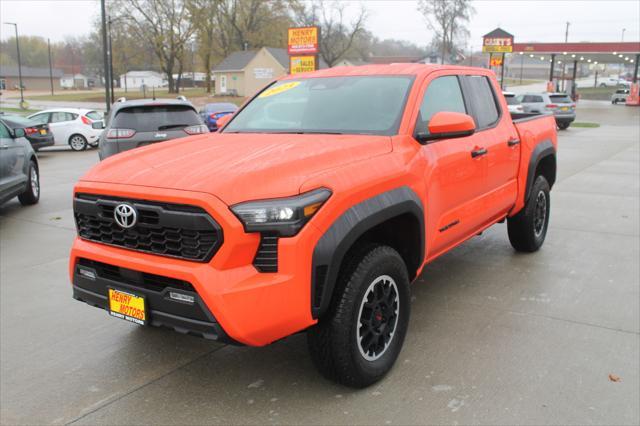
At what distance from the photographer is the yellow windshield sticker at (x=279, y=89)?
468cm

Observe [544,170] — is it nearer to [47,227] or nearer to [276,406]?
[276,406]

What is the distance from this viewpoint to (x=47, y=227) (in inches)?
307

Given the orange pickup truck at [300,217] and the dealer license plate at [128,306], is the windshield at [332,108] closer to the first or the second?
the orange pickup truck at [300,217]

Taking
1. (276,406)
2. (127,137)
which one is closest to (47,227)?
(127,137)

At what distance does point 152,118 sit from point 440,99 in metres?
6.62

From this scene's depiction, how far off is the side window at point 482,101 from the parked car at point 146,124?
5.58 metres

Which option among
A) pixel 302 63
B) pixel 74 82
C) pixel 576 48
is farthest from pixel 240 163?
pixel 74 82

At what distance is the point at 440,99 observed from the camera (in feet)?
14.4

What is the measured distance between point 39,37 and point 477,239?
17131cm

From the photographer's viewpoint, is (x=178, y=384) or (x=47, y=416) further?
(x=178, y=384)

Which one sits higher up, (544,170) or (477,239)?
(544,170)

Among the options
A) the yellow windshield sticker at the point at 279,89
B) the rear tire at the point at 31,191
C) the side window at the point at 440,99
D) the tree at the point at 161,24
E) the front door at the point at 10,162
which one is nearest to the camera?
the side window at the point at 440,99

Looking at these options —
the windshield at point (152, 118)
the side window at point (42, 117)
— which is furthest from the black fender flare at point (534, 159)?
the side window at point (42, 117)

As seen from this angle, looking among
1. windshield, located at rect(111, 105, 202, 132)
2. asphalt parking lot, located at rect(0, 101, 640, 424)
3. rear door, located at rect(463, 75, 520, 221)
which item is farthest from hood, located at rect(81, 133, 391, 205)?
windshield, located at rect(111, 105, 202, 132)
